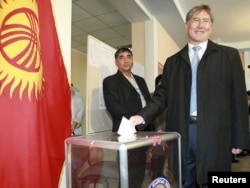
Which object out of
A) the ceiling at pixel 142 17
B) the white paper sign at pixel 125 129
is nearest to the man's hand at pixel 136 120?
the white paper sign at pixel 125 129

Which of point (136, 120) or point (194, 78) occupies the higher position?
point (194, 78)

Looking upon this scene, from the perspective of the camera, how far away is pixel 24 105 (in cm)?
106

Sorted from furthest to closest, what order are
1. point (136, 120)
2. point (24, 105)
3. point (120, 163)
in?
point (136, 120) < point (24, 105) < point (120, 163)

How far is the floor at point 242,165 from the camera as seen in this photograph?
3659 millimetres

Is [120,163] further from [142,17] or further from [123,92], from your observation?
[142,17]

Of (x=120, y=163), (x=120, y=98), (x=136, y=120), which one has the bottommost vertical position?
(x=120, y=163)

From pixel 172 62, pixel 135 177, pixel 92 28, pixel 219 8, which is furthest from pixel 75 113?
pixel 219 8

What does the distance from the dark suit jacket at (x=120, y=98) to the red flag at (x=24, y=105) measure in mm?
750

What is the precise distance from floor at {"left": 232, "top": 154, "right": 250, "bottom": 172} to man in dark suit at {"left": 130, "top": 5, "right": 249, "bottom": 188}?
254 centimetres

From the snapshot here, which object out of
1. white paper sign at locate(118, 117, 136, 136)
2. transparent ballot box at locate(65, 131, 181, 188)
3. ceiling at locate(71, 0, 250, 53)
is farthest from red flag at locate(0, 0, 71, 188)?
ceiling at locate(71, 0, 250, 53)

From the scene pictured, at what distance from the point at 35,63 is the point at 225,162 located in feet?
3.27

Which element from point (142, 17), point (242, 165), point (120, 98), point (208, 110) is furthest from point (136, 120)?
point (242, 165)

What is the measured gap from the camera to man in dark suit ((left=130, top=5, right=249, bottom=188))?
1271mm

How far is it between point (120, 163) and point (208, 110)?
0.63m
